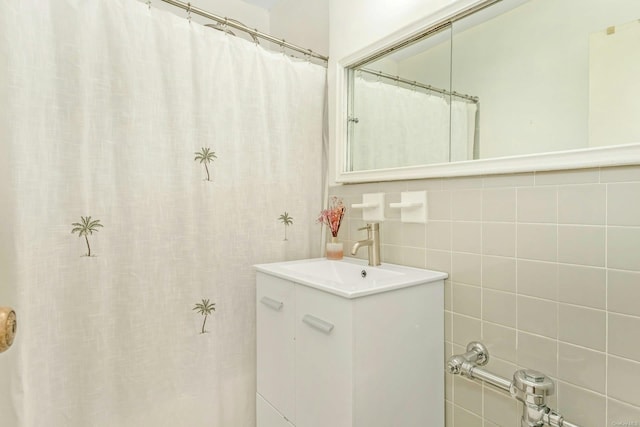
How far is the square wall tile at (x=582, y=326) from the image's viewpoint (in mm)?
820

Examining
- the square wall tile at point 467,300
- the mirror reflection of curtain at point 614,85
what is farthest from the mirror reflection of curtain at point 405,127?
the square wall tile at point 467,300

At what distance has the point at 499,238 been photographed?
1.01 meters

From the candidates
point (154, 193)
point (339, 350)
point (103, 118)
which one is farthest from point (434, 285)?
point (103, 118)

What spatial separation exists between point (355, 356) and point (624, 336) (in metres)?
0.64

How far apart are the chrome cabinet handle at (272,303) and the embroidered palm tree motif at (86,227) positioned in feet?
2.00

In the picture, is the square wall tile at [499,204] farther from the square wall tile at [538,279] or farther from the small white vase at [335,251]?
the small white vase at [335,251]

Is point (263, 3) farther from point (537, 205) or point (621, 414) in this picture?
point (621, 414)

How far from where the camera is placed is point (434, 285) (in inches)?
43.7

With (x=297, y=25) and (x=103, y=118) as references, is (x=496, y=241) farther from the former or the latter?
(x=297, y=25)

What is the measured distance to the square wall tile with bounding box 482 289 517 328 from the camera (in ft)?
3.20

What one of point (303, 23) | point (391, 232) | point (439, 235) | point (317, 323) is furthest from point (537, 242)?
point (303, 23)

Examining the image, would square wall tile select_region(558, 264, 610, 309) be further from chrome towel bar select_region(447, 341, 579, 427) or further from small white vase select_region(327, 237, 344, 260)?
small white vase select_region(327, 237, 344, 260)

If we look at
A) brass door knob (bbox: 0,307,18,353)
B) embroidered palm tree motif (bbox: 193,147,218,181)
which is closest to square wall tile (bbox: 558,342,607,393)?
brass door knob (bbox: 0,307,18,353)

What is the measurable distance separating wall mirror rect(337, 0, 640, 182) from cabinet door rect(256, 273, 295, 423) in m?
0.61
